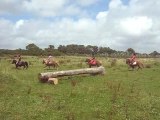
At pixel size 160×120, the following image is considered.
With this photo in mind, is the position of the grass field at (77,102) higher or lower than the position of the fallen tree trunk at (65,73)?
lower

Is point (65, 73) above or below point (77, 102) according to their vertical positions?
above

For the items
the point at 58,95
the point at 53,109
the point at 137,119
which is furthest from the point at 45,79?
the point at 137,119

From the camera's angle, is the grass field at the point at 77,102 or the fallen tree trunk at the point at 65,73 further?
the fallen tree trunk at the point at 65,73

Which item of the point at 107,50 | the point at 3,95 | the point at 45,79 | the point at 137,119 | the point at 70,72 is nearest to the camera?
the point at 137,119

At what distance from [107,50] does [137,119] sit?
13335cm

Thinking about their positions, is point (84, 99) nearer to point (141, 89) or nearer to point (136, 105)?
point (136, 105)

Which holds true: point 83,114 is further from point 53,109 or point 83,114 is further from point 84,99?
point 84,99

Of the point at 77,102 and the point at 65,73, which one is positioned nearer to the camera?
the point at 77,102

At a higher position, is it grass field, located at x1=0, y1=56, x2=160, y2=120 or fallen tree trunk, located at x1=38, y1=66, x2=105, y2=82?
fallen tree trunk, located at x1=38, y1=66, x2=105, y2=82

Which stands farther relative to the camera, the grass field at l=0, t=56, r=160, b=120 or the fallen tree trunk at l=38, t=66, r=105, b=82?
the fallen tree trunk at l=38, t=66, r=105, b=82

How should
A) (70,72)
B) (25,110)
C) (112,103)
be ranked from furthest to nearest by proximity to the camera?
(70,72) → (112,103) → (25,110)

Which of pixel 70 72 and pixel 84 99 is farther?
pixel 70 72

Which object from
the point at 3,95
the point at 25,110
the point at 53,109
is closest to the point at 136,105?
the point at 53,109

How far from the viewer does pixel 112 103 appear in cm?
2072
